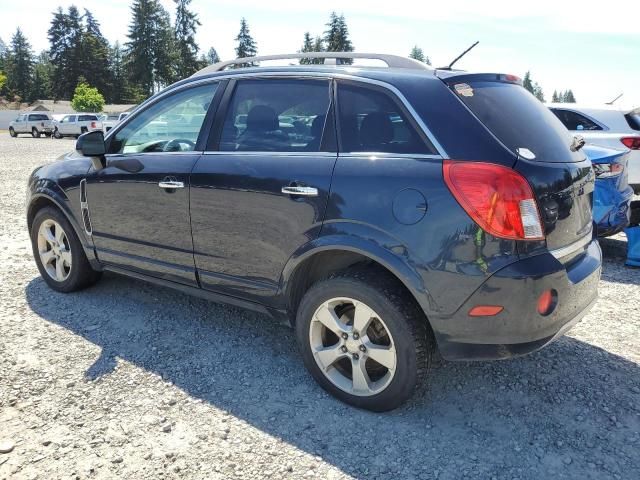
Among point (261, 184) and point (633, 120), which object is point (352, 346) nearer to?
point (261, 184)

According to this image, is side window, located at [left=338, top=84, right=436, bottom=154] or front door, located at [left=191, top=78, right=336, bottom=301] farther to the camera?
front door, located at [left=191, top=78, right=336, bottom=301]

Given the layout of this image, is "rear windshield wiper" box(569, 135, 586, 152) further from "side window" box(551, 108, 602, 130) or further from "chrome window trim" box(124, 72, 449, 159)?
"side window" box(551, 108, 602, 130)

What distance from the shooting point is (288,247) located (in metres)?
3.03

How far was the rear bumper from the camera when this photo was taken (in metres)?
2.44

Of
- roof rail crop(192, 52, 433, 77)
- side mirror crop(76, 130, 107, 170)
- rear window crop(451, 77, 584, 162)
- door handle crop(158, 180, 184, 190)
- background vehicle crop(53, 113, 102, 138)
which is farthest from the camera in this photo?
background vehicle crop(53, 113, 102, 138)

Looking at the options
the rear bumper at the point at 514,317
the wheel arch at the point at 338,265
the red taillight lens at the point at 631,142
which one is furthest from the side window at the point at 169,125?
the red taillight lens at the point at 631,142

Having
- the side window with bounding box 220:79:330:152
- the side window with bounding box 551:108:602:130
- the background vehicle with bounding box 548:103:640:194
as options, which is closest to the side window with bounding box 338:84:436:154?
the side window with bounding box 220:79:330:152

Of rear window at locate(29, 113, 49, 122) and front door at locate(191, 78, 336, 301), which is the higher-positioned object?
front door at locate(191, 78, 336, 301)

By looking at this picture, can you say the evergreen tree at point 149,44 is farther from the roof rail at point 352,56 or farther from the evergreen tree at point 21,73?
the roof rail at point 352,56

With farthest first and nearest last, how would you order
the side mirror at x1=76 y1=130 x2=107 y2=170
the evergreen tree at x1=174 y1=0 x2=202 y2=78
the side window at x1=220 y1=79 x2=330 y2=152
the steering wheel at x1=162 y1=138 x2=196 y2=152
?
1. the evergreen tree at x1=174 y1=0 x2=202 y2=78
2. the side mirror at x1=76 y1=130 x2=107 y2=170
3. the steering wheel at x1=162 y1=138 x2=196 y2=152
4. the side window at x1=220 y1=79 x2=330 y2=152

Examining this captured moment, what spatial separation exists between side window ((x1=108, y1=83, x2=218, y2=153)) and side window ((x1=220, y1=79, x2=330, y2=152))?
0.27 m

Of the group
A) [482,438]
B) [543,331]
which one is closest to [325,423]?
[482,438]

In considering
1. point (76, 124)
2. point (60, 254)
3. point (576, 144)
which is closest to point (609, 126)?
point (576, 144)

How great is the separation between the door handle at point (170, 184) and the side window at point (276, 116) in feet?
1.27
